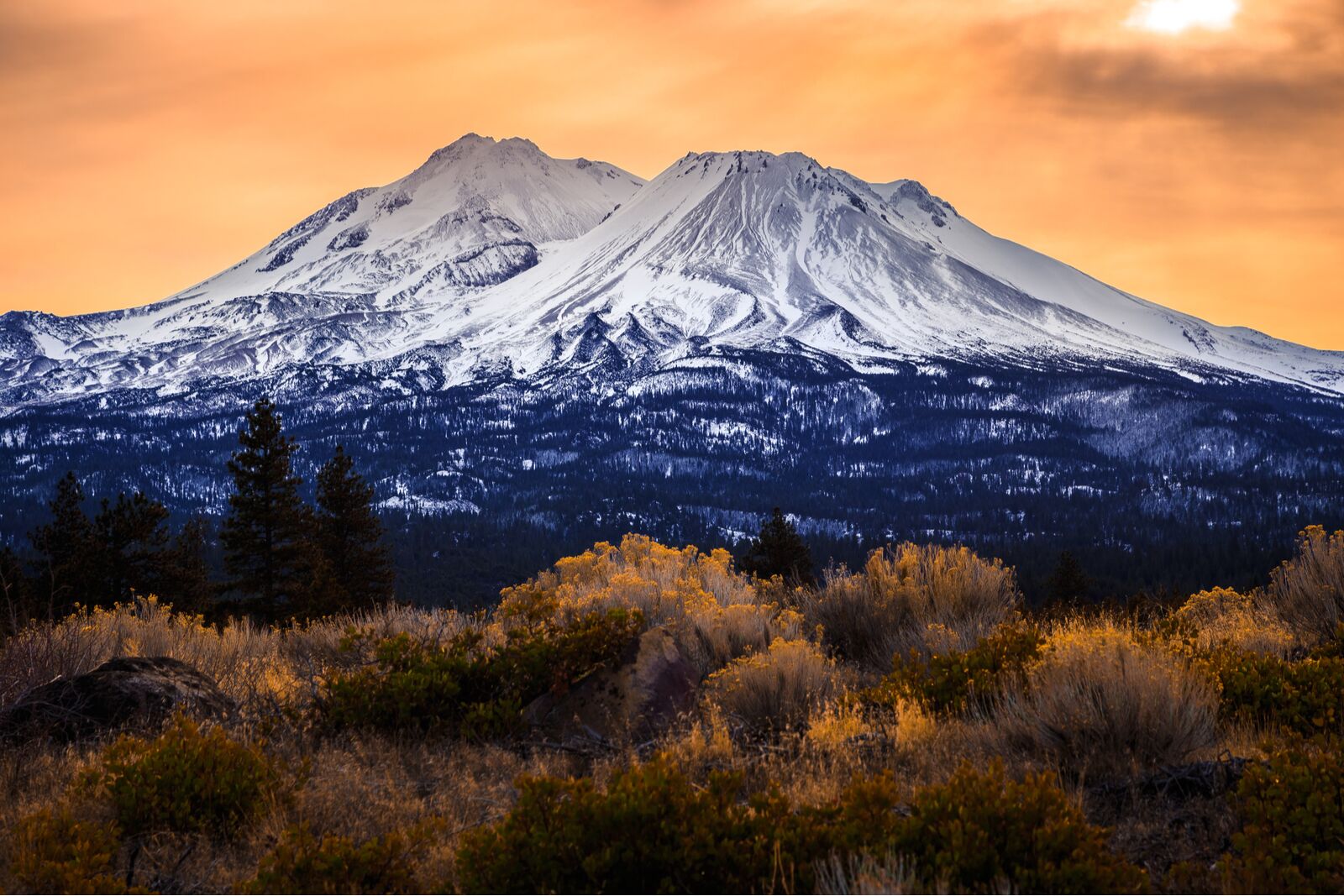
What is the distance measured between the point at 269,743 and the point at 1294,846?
6557 millimetres

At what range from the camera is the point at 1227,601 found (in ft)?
39.5

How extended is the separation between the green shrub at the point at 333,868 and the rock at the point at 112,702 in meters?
2.83

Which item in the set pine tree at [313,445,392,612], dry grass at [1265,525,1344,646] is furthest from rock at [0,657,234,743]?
pine tree at [313,445,392,612]

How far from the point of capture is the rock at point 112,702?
755cm

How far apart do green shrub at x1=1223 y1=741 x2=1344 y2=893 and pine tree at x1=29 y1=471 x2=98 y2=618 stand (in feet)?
93.8

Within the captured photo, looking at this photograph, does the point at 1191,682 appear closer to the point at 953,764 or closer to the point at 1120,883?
the point at 953,764

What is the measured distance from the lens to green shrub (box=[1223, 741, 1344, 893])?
4477mm

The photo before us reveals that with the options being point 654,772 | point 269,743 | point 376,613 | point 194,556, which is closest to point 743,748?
point 654,772

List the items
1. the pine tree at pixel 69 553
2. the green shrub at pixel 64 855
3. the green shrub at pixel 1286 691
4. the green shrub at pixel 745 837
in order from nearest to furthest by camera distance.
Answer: the green shrub at pixel 745 837, the green shrub at pixel 64 855, the green shrub at pixel 1286 691, the pine tree at pixel 69 553

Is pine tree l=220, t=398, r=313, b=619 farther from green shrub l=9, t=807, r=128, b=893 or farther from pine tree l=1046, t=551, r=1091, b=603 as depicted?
pine tree l=1046, t=551, r=1091, b=603

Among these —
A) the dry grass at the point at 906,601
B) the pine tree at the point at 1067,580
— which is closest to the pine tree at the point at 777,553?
the pine tree at the point at 1067,580

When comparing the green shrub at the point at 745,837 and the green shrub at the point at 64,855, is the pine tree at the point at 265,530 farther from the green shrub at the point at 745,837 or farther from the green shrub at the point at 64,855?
the green shrub at the point at 745,837

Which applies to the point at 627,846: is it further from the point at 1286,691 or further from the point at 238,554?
the point at 238,554

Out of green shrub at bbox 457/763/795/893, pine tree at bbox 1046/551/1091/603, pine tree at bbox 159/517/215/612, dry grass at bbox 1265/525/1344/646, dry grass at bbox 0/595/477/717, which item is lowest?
pine tree at bbox 1046/551/1091/603
